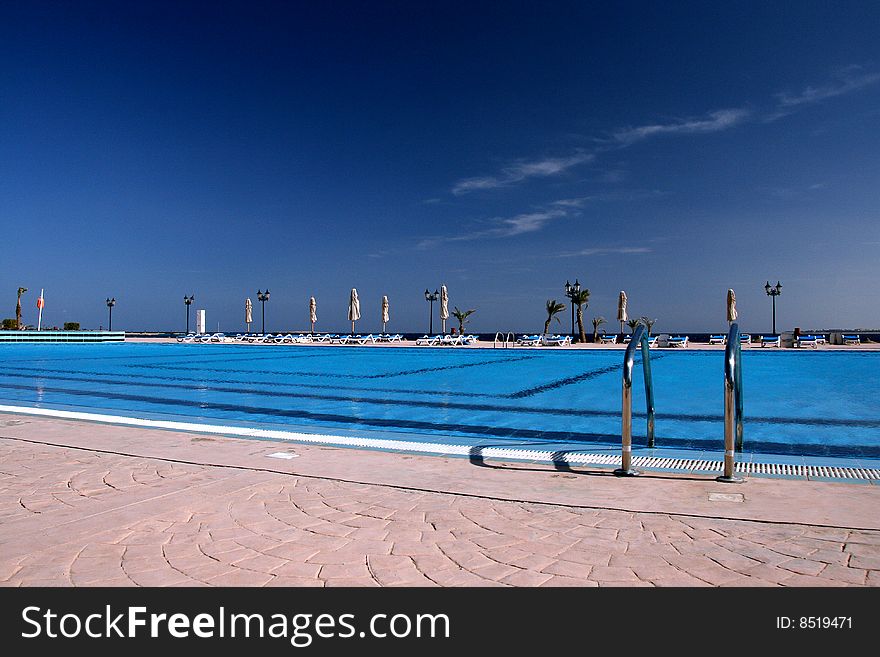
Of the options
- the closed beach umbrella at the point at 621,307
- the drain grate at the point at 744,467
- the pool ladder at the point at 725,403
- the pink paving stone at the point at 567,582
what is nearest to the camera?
the pink paving stone at the point at 567,582

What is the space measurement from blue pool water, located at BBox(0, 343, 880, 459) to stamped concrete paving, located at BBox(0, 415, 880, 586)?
206 centimetres

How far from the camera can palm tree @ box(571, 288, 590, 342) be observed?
32969 mm

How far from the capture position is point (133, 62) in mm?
20250

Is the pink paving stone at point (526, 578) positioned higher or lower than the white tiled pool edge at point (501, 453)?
higher

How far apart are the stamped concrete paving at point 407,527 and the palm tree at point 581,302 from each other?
2988 centimetres

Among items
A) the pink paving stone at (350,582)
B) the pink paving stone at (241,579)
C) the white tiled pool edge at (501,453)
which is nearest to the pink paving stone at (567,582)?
the pink paving stone at (350,582)

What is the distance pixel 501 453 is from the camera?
193 inches

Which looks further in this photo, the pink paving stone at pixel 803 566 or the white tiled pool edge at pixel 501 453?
the white tiled pool edge at pixel 501 453

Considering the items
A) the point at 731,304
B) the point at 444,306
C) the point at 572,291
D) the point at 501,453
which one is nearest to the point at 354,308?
the point at 444,306

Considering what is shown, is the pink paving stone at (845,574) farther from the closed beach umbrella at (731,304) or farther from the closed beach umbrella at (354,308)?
the closed beach umbrella at (354,308)

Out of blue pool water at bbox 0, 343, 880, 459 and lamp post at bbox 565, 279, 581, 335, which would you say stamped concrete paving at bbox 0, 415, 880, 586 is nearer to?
blue pool water at bbox 0, 343, 880, 459

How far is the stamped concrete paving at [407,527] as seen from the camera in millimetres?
2193
